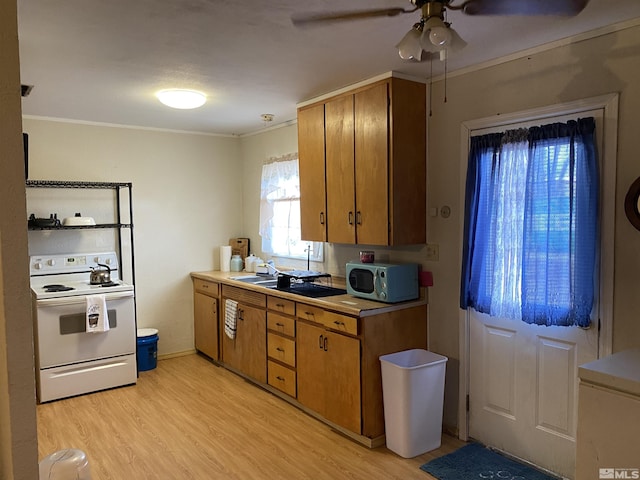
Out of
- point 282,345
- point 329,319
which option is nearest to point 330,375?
point 329,319

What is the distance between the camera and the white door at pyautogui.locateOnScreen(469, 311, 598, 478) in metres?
2.56

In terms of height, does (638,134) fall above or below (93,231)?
above

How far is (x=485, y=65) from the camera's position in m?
2.88

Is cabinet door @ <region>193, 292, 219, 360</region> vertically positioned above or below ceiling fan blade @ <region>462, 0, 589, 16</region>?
below

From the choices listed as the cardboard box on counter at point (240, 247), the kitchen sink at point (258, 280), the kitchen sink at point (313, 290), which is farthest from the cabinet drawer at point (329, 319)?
the cardboard box on counter at point (240, 247)

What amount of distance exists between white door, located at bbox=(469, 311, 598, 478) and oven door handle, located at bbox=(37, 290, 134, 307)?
287cm

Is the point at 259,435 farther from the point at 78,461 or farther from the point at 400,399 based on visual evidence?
the point at 78,461

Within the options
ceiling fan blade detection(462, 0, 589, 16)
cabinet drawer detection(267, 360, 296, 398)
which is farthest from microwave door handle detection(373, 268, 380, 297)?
ceiling fan blade detection(462, 0, 589, 16)

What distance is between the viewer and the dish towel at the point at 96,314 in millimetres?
3912

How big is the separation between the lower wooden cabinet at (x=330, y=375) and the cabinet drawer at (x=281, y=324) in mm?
85

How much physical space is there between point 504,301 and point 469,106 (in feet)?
4.00

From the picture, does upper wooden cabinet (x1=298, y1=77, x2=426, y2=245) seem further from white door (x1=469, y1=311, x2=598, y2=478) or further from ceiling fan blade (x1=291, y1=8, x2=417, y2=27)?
ceiling fan blade (x1=291, y1=8, x2=417, y2=27)

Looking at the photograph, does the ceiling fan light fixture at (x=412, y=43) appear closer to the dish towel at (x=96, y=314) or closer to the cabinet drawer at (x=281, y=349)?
the cabinet drawer at (x=281, y=349)

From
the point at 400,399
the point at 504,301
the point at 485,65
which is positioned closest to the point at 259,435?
the point at 400,399
